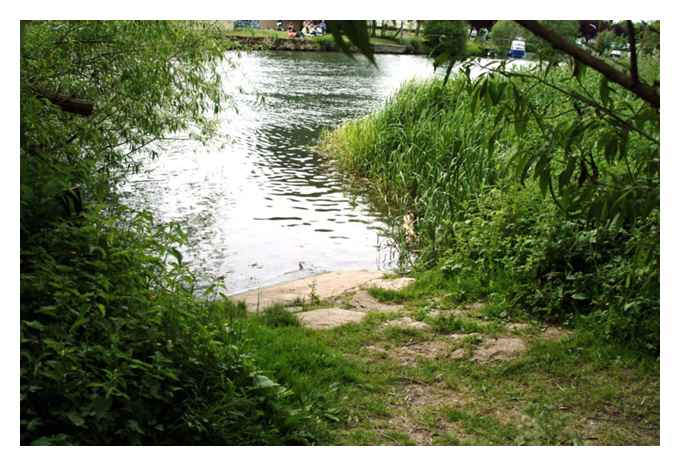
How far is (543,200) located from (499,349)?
1296mm

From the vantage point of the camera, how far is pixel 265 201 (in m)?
10.9

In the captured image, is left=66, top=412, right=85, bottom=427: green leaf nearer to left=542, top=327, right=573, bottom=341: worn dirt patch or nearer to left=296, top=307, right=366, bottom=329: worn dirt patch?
left=296, top=307, right=366, bottom=329: worn dirt patch

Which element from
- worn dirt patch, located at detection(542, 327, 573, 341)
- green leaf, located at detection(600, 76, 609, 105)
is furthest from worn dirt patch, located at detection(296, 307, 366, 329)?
green leaf, located at detection(600, 76, 609, 105)

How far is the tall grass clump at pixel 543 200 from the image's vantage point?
2.78 m

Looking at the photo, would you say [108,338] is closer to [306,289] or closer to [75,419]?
[75,419]

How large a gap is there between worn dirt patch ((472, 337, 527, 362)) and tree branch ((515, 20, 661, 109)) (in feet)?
9.04

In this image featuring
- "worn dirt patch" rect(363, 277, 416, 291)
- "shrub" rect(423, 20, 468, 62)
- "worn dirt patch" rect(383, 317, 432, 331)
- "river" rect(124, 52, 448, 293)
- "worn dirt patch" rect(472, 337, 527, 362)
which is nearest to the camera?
"shrub" rect(423, 20, 468, 62)

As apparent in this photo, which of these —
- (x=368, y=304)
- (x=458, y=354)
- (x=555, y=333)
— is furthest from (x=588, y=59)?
(x=368, y=304)

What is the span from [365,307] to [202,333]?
2719mm

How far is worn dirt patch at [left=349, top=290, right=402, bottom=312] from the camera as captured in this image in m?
5.94

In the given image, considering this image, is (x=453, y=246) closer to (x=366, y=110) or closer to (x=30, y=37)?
(x=30, y=37)

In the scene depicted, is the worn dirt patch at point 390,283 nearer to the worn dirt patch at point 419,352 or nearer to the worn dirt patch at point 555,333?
the worn dirt patch at point 419,352

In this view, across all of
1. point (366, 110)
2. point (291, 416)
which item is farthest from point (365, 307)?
point (366, 110)

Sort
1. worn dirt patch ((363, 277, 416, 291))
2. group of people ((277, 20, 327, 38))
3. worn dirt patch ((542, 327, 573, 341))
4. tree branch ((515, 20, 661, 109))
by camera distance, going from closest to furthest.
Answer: tree branch ((515, 20, 661, 109)) → group of people ((277, 20, 327, 38)) → worn dirt patch ((542, 327, 573, 341)) → worn dirt patch ((363, 277, 416, 291))
